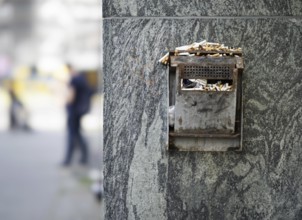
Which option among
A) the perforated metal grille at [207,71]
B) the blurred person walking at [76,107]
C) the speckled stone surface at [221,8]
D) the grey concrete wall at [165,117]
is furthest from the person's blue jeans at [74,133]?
the perforated metal grille at [207,71]

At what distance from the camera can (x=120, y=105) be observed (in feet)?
10.5

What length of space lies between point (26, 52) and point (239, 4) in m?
44.3

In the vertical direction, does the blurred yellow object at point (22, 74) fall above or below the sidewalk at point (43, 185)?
below

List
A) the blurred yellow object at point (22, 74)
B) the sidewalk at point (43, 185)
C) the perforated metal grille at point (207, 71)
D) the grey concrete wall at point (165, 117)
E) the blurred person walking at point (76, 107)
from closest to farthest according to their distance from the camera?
the perforated metal grille at point (207, 71)
the grey concrete wall at point (165, 117)
the sidewalk at point (43, 185)
the blurred person walking at point (76, 107)
the blurred yellow object at point (22, 74)

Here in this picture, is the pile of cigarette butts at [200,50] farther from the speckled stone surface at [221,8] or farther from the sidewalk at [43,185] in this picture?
the sidewalk at [43,185]

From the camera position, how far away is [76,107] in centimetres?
1174

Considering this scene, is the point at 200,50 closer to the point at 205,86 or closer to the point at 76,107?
the point at 205,86

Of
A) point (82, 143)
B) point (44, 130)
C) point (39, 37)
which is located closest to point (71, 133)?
point (82, 143)

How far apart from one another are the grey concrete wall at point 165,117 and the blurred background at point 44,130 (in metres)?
5.31

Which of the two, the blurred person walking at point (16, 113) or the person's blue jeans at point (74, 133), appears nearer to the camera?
the person's blue jeans at point (74, 133)

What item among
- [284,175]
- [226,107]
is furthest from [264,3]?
[284,175]

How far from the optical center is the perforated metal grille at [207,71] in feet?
9.91

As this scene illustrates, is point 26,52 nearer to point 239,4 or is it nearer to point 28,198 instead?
point 28,198

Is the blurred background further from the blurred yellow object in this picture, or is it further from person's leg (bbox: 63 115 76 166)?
person's leg (bbox: 63 115 76 166)
